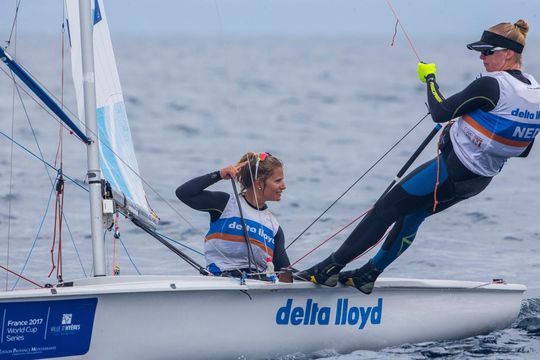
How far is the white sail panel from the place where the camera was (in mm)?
5758

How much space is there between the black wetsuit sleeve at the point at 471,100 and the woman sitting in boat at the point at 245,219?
86 cm

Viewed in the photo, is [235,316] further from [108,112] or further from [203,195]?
[108,112]

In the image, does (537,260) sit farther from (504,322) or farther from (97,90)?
(97,90)

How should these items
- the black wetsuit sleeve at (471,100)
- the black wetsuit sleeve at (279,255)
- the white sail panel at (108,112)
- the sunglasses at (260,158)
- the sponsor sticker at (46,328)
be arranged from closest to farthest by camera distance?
the sponsor sticker at (46,328) < the black wetsuit sleeve at (471,100) < the sunglasses at (260,158) < the black wetsuit sleeve at (279,255) < the white sail panel at (108,112)

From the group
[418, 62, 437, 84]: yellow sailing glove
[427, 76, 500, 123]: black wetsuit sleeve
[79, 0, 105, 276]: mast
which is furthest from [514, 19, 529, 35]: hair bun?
[79, 0, 105, 276]: mast

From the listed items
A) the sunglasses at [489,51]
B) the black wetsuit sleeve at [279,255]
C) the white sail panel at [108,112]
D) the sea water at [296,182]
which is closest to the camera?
the sunglasses at [489,51]

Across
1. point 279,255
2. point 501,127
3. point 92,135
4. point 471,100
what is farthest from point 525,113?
point 92,135

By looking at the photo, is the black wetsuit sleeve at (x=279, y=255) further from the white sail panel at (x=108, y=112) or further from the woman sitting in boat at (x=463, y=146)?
the white sail panel at (x=108, y=112)

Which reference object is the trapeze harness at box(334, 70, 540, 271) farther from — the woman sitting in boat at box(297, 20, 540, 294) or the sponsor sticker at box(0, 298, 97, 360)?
the sponsor sticker at box(0, 298, 97, 360)

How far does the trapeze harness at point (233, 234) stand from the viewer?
5324 millimetres

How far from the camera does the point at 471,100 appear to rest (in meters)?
5.02

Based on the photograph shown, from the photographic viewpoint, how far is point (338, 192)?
1198 cm

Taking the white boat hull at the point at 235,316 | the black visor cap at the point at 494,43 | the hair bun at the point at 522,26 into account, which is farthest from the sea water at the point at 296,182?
the hair bun at the point at 522,26

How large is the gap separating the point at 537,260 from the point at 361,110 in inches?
647
